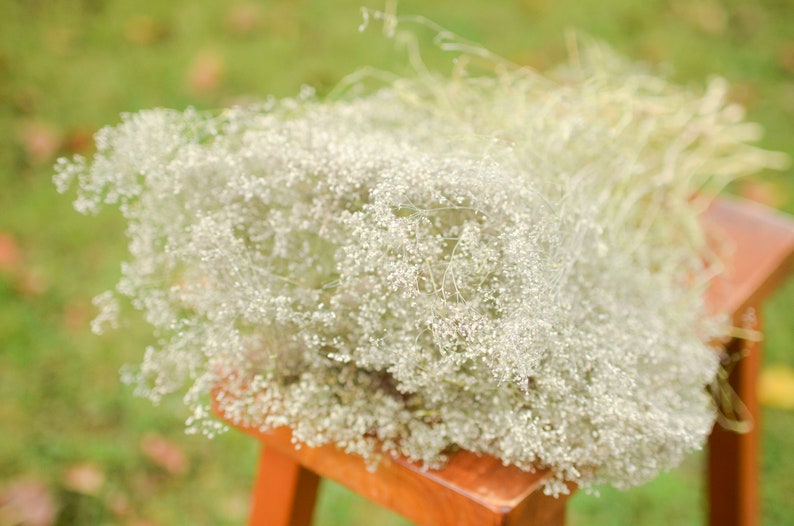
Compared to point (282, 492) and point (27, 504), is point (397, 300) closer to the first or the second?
point (282, 492)

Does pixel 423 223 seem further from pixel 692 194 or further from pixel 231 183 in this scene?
pixel 692 194

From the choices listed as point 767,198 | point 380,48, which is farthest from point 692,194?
point 380,48

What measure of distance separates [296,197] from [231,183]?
8cm

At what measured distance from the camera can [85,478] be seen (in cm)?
197

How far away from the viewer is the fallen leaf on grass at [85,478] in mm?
1955

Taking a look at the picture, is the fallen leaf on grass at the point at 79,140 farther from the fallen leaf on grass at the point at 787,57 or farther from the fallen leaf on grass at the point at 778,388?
the fallen leaf on grass at the point at 787,57

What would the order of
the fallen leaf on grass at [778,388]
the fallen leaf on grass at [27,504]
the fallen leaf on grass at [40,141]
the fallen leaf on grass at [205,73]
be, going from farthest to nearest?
the fallen leaf on grass at [205,73] < the fallen leaf on grass at [40,141] < the fallen leaf on grass at [778,388] < the fallen leaf on grass at [27,504]

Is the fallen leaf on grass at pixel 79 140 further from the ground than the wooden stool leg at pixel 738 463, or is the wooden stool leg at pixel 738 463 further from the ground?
the fallen leaf on grass at pixel 79 140

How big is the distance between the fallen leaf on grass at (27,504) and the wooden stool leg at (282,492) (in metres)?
0.98

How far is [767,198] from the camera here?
2.88m

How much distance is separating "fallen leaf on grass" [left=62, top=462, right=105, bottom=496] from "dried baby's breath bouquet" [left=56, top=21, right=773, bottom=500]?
1.16 m

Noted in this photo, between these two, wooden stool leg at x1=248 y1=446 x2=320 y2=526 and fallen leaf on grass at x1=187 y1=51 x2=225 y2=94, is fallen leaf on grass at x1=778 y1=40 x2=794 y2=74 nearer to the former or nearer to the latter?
fallen leaf on grass at x1=187 y1=51 x2=225 y2=94

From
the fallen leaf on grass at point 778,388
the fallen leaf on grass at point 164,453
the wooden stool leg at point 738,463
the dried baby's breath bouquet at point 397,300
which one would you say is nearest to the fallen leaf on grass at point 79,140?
the fallen leaf on grass at point 164,453

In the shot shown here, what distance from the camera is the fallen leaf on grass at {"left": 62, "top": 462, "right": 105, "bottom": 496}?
77.0 inches
